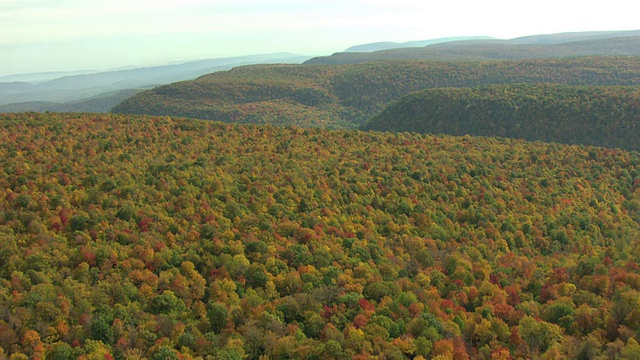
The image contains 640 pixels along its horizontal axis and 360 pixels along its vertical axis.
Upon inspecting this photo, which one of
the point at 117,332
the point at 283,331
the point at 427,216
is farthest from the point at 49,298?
the point at 427,216

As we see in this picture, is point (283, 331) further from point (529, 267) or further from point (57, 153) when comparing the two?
point (57, 153)

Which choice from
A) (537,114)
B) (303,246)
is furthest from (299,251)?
(537,114)

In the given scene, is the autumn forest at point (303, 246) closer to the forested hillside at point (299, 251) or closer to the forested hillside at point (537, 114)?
the forested hillside at point (299, 251)

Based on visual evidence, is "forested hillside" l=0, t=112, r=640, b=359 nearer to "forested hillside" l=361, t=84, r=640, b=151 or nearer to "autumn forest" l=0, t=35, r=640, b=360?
"autumn forest" l=0, t=35, r=640, b=360

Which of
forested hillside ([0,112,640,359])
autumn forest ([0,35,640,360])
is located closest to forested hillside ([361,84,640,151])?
autumn forest ([0,35,640,360])

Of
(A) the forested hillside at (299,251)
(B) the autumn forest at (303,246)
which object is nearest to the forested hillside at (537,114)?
(B) the autumn forest at (303,246)

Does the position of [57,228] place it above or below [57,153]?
below
